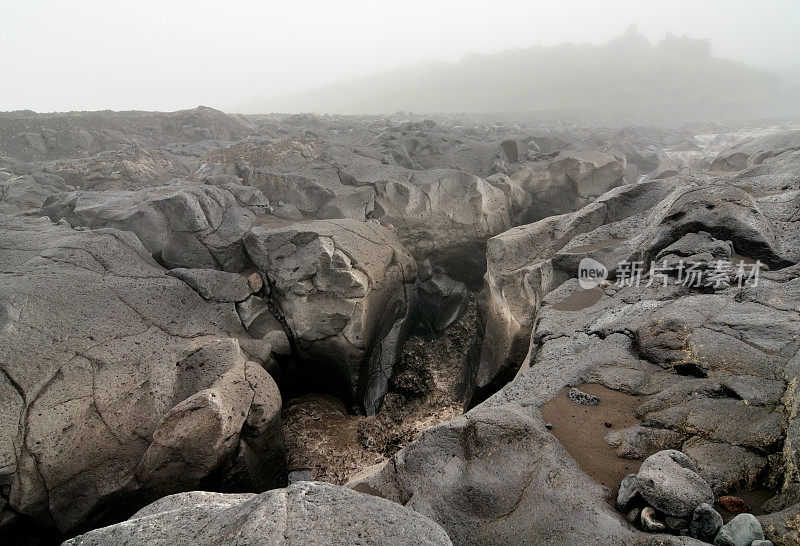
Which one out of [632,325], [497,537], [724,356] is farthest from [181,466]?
[724,356]

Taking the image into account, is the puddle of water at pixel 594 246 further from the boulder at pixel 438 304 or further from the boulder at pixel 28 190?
the boulder at pixel 28 190

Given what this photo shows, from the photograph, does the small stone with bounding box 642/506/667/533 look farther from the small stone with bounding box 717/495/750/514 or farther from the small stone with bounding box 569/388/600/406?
the small stone with bounding box 569/388/600/406

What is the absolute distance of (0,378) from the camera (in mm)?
5191

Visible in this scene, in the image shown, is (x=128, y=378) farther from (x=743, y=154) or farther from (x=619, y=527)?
(x=743, y=154)

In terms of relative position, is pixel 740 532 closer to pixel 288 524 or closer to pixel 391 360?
pixel 288 524

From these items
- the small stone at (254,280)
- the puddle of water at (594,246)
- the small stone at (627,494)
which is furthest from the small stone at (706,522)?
the small stone at (254,280)

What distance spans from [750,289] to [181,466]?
746cm

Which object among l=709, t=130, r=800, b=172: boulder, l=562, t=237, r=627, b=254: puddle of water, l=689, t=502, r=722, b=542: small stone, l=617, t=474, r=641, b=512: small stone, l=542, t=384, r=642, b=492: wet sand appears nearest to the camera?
l=689, t=502, r=722, b=542: small stone

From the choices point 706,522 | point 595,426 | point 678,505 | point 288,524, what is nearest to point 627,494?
point 678,505

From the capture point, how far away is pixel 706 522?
258cm

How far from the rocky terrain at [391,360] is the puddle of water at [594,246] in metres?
0.06

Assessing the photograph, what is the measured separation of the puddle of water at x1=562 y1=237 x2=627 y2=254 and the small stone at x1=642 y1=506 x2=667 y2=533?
16.6ft

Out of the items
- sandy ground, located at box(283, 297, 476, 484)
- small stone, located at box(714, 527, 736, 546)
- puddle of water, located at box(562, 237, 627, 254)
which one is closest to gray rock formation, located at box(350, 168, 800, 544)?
small stone, located at box(714, 527, 736, 546)

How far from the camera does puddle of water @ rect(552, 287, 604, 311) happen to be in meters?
6.18
